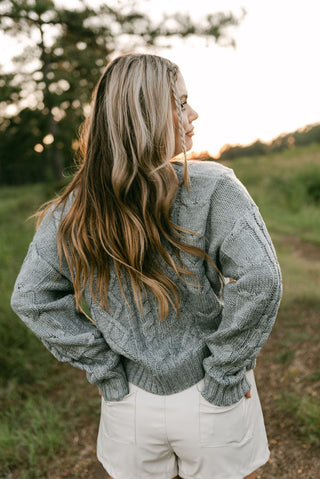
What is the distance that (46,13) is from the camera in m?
4.61

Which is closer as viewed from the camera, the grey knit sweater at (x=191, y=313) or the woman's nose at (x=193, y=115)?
the grey knit sweater at (x=191, y=313)

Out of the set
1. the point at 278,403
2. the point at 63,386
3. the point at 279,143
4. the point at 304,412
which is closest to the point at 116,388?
the point at 304,412

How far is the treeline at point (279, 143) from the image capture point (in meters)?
16.8

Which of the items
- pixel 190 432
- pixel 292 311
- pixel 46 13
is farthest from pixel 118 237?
pixel 46 13

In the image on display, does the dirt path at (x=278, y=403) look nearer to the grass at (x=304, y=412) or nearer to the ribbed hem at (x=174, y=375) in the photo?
the grass at (x=304, y=412)

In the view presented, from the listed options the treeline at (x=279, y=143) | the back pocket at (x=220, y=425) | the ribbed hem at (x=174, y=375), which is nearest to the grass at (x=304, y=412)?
the back pocket at (x=220, y=425)

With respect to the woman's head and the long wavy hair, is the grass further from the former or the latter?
the woman's head

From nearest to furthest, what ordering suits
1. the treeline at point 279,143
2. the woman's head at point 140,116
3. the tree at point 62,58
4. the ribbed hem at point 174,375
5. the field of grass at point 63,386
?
the woman's head at point 140,116 < the ribbed hem at point 174,375 < the field of grass at point 63,386 < the tree at point 62,58 < the treeline at point 279,143

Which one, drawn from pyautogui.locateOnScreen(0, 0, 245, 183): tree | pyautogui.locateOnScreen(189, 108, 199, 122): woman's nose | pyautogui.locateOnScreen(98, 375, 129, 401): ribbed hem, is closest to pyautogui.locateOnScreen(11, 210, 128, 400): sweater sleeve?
pyautogui.locateOnScreen(98, 375, 129, 401): ribbed hem

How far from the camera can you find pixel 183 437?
48.6 inches

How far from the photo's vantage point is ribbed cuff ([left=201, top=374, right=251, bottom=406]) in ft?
4.04

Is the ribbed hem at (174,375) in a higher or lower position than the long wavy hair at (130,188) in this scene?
lower

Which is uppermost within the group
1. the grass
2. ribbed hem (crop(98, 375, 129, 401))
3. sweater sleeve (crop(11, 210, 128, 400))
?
sweater sleeve (crop(11, 210, 128, 400))

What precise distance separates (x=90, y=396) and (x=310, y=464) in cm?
147
